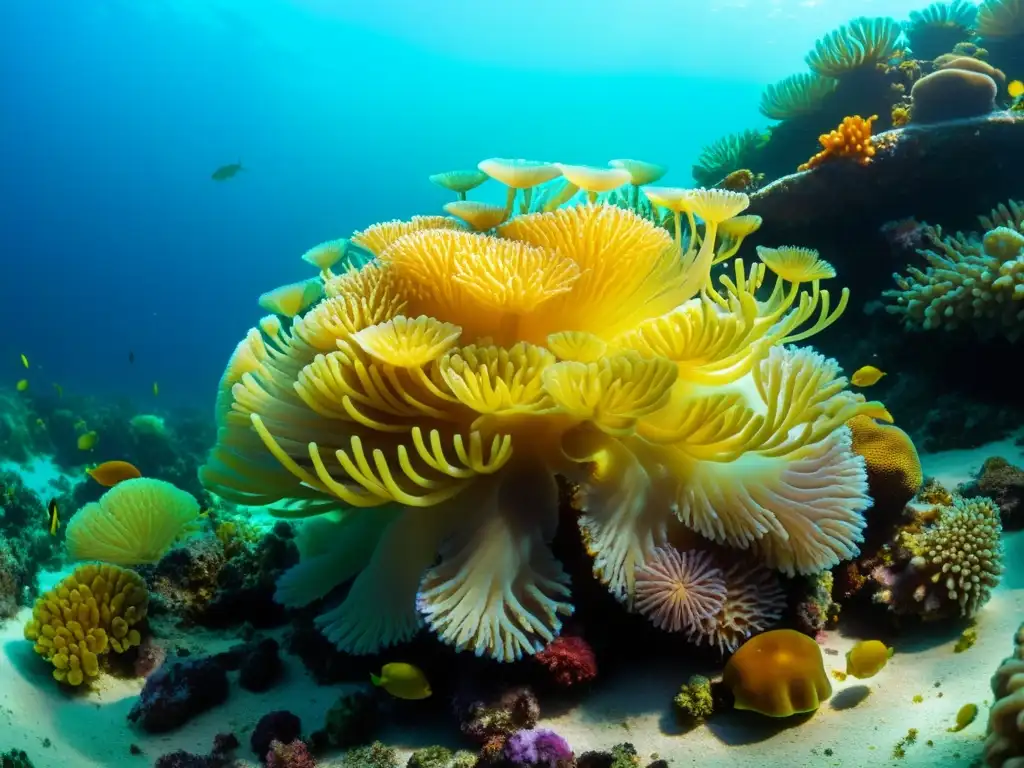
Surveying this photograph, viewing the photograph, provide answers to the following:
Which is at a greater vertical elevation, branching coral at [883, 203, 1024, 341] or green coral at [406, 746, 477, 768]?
branching coral at [883, 203, 1024, 341]

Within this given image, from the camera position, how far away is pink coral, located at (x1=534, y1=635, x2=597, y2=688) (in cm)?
290

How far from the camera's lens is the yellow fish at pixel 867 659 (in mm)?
2863

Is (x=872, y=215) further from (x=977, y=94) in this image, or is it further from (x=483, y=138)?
(x=483, y=138)

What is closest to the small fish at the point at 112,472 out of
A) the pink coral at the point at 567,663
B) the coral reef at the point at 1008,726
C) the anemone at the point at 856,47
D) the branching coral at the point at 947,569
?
the pink coral at the point at 567,663

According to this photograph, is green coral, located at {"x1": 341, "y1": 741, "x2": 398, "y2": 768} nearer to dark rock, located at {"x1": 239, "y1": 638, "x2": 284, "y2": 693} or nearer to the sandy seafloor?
the sandy seafloor

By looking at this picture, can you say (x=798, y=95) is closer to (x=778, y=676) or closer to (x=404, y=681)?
(x=778, y=676)

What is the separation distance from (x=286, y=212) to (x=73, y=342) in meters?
30.3

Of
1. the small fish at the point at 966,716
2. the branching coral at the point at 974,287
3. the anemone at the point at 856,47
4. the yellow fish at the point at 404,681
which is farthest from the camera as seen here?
the anemone at the point at 856,47

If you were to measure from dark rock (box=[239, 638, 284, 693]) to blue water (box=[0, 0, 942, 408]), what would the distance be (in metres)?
47.2

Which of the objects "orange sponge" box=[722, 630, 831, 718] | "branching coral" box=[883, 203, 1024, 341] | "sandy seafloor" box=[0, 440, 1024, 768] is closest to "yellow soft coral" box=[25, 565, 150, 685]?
"sandy seafloor" box=[0, 440, 1024, 768]

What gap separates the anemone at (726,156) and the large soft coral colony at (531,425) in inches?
278

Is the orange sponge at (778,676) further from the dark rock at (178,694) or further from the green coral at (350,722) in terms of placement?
the dark rock at (178,694)

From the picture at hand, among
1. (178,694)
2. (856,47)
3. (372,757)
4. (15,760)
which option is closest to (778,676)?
(372,757)

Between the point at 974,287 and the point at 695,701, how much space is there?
4.70 m
